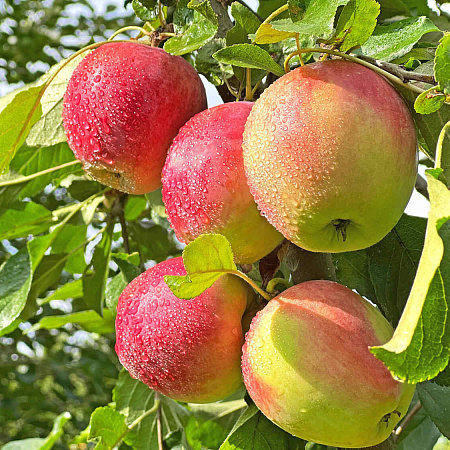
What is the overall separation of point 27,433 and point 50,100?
75.4 inches

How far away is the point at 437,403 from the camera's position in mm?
715

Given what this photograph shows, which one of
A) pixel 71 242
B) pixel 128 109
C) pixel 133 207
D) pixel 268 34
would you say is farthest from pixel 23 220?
pixel 268 34

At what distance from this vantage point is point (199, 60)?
79 centimetres

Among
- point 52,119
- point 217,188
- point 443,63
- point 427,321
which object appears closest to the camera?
point 427,321

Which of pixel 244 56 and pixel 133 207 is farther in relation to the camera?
pixel 133 207

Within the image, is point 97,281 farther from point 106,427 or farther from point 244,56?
point 244,56

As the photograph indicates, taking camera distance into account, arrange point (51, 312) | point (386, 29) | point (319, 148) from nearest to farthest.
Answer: point (319, 148) < point (386, 29) < point (51, 312)

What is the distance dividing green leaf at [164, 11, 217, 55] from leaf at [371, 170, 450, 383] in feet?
1.18

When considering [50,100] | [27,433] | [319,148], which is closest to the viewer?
[319,148]

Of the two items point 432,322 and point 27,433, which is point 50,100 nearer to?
point 432,322

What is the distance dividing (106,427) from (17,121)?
1.54ft

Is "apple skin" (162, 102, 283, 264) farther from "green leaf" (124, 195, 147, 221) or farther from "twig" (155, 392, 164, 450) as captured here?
"green leaf" (124, 195, 147, 221)

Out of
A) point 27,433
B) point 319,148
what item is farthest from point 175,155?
point 27,433

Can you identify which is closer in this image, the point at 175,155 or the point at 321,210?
the point at 321,210
